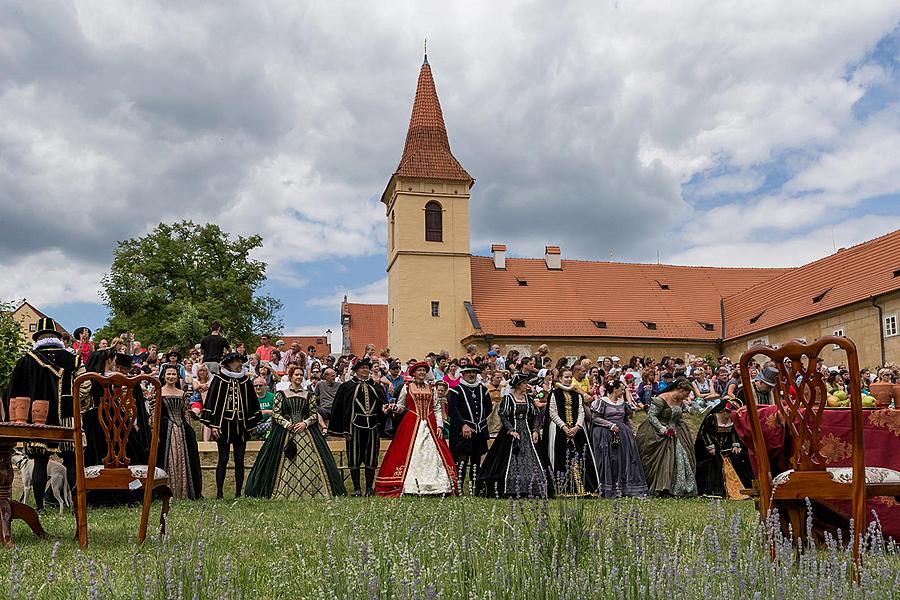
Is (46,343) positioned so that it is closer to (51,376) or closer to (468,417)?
(51,376)

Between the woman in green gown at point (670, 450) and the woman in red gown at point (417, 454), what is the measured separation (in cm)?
293

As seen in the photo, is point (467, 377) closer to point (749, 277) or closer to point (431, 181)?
point (431, 181)

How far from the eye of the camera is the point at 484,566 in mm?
3754

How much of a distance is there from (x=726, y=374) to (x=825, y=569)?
53.9 ft

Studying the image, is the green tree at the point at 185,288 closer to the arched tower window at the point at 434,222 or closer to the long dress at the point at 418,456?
the arched tower window at the point at 434,222

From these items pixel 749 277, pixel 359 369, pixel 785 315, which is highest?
pixel 749 277

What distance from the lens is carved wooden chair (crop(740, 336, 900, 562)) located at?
459cm

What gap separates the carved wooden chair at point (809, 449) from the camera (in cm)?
459

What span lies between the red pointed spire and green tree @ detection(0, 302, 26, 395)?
26761 millimetres

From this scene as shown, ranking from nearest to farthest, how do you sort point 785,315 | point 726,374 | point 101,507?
1. point 101,507
2. point 726,374
3. point 785,315

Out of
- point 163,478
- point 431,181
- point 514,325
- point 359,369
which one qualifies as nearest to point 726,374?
point 359,369

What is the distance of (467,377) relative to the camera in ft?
41.9

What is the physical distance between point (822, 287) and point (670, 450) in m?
28.5

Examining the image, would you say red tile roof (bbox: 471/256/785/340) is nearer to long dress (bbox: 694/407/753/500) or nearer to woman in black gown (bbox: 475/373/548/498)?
long dress (bbox: 694/407/753/500)
